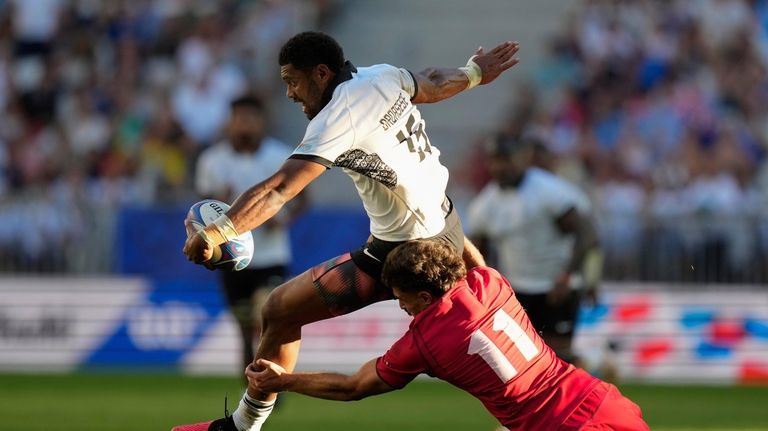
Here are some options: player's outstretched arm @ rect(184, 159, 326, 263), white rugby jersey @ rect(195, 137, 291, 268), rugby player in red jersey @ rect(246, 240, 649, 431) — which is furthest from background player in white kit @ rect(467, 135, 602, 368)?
rugby player in red jersey @ rect(246, 240, 649, 431)

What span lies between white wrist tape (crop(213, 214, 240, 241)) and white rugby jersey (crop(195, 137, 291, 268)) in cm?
608

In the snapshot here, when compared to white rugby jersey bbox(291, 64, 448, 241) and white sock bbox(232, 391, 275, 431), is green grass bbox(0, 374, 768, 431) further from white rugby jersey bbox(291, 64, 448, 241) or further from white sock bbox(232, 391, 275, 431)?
white rugby jersey bbox(291, 64, 448, 241)

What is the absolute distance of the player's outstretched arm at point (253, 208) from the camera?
729 centimetres

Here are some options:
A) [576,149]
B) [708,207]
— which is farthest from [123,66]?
[708,207]

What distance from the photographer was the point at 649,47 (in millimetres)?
20938

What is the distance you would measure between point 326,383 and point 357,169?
135cm

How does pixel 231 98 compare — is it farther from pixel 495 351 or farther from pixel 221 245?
pixel 495 351

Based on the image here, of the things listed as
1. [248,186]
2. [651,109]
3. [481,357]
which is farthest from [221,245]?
[651,109]

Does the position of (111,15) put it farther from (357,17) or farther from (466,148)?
(466,148)

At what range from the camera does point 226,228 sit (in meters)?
7.36

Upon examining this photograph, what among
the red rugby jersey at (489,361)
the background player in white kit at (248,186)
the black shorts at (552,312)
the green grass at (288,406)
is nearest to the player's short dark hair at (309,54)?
the red rugby jersey at (489,361)

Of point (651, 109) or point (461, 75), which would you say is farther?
point (651, 109)

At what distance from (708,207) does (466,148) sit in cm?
382

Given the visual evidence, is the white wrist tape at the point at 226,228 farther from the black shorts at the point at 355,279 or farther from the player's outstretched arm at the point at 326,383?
the black shorts at the point at 355,279
